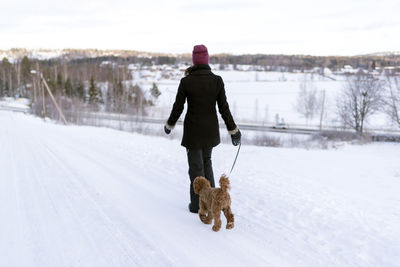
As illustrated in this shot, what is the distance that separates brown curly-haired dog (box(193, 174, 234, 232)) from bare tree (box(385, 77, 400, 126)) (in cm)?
3971

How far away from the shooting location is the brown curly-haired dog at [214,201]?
356cm

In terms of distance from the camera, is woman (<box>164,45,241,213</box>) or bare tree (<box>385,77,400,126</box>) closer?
woman (<box>164,45,241,213</box>)

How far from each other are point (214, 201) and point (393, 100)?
4092 cm

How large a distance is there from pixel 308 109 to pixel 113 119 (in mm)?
35053

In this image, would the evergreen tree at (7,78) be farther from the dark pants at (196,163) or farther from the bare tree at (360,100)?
the dark pants at (196,163)

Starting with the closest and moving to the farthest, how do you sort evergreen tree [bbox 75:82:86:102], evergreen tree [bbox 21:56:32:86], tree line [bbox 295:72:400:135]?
1. tree line [bbox 295:72:400:135]
2. evergreen tree [bbox 75:82:86:102]
3. evergreen tree [bbox 21:56:32:86]

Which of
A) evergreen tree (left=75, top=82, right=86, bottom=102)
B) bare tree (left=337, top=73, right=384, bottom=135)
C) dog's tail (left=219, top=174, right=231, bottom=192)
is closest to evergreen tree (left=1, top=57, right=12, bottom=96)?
evergreen tree (left=75, top=82, right=86, bottom=102)

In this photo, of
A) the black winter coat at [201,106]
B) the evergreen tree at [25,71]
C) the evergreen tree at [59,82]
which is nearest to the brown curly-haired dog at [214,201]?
the black winter coat at [201,106]

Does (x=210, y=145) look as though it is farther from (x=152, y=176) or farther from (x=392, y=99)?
(x=392, y=99)

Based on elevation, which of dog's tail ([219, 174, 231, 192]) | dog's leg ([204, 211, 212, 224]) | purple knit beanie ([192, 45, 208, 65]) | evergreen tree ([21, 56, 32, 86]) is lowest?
dog's leg ([204, 211, 212, 224])

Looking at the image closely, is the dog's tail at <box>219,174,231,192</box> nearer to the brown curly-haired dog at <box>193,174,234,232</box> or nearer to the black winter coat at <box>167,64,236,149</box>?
the brown curly-haired dog at <box>193,174,234,232</box>

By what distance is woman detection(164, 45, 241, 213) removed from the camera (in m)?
3.91

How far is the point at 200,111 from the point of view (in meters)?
4.05

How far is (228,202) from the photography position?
11.9 feet
